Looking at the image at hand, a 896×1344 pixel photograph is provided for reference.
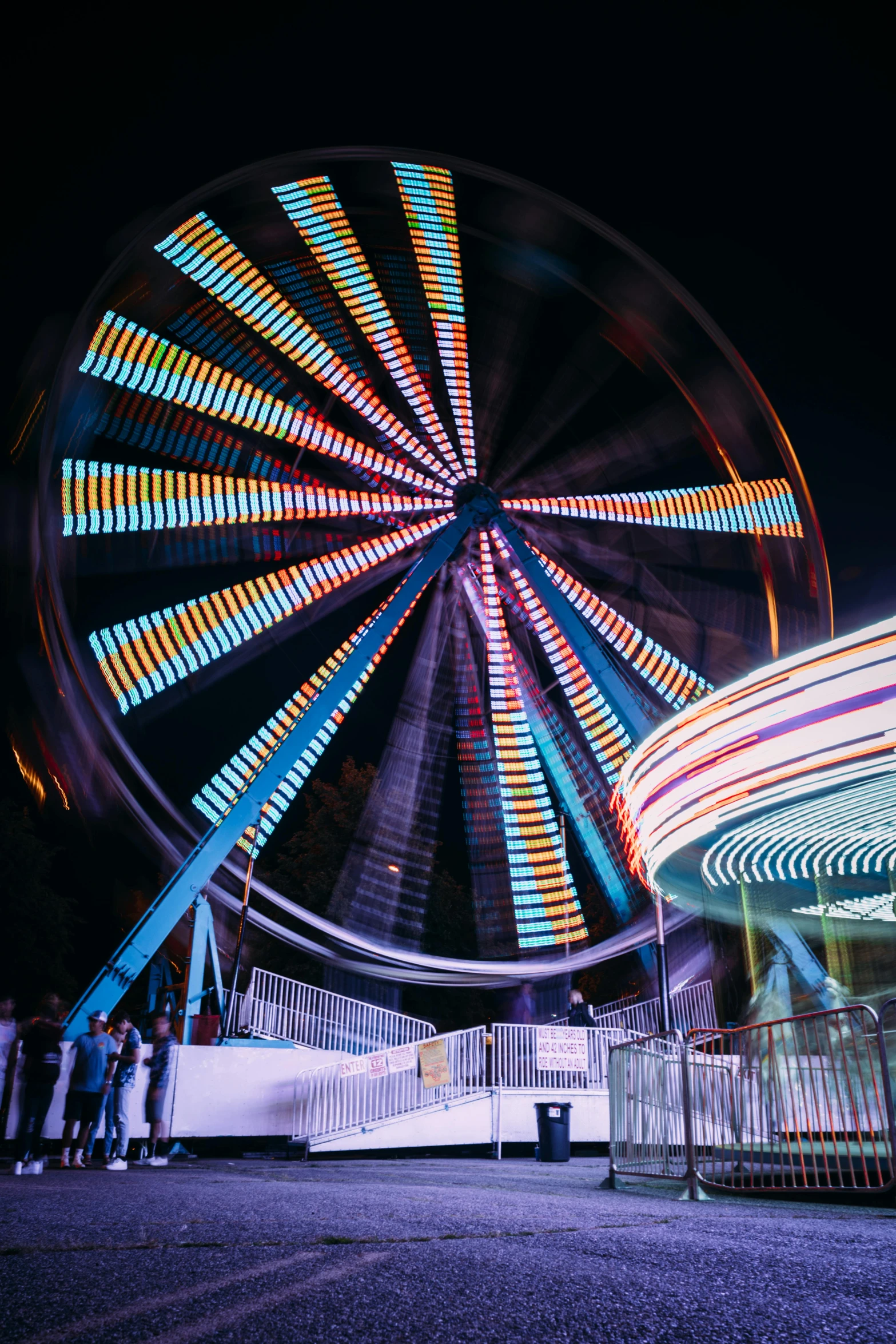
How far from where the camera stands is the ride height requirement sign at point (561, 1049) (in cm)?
1254

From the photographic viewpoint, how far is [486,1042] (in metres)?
12.8

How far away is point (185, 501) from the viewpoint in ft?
51.4

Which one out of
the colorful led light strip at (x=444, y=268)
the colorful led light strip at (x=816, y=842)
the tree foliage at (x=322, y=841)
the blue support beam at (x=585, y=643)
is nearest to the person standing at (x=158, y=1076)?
the colorful led light strip at (x=816, y=842)

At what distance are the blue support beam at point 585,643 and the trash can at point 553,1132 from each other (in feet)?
21.1

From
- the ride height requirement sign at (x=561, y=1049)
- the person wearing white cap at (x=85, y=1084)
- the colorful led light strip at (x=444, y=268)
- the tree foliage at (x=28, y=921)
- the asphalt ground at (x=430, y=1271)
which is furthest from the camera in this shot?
the tree foliage at (x=28, y=921)

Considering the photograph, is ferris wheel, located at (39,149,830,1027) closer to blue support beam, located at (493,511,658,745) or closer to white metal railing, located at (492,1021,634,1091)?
blue support beam, located at (493,511,658,745)

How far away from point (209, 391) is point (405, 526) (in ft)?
15.8

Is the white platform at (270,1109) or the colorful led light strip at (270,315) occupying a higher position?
the colorful led light strip at (270,315)

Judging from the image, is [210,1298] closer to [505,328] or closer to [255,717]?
[255,717]

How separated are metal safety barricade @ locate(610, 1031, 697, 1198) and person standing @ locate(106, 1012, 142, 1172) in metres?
4.54

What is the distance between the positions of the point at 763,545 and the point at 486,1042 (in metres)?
9.75

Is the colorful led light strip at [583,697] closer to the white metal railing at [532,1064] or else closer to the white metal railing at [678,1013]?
the white metal railing at [678,1013]

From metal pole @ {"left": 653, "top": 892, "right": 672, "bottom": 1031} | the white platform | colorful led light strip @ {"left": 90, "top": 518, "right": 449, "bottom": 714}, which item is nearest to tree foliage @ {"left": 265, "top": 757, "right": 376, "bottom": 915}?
colorful led light strip @ {"left": 90, "top": 518, "right": 449, "bottom": 714}

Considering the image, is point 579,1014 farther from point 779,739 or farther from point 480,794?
point 779,739
